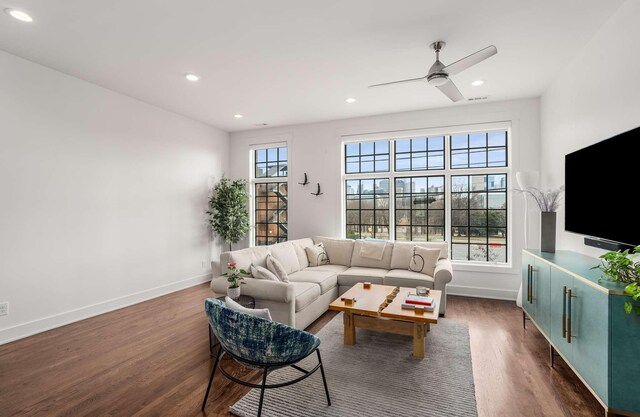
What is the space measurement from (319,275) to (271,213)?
8.35 feet

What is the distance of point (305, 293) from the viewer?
3.44 m

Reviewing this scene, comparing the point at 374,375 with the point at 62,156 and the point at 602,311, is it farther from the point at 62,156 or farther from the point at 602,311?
the point at 62,156

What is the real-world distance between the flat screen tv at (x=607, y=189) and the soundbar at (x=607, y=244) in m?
0.04

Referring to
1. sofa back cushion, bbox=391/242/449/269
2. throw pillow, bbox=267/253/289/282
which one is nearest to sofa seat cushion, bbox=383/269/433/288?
sofa back cushion, bbox=391/242/449/269

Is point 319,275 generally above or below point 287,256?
below

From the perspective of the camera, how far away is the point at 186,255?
212 inches

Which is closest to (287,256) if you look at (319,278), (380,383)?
(319,278)

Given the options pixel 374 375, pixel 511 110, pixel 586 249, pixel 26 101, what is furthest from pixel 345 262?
pixel 26 101

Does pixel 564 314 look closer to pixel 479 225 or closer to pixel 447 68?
pixel 447 68

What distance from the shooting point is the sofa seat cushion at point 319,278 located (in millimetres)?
3928

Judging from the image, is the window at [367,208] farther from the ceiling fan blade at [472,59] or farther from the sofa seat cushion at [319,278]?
the ceiling fan blade at [472,59]

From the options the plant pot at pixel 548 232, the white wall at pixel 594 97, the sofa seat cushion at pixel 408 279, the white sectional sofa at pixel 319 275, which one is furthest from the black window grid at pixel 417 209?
the plant pot at pixel 548 232

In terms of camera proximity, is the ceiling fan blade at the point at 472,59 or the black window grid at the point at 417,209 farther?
the black window grid at the point at 417,209

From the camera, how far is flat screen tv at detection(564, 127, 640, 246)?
6.97 feet
